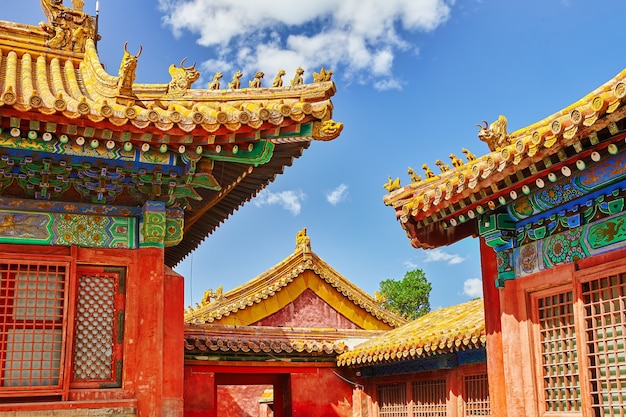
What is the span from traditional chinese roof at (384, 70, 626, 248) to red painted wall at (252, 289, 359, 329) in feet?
35.3

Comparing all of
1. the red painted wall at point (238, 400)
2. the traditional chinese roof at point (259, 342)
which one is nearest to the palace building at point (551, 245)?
the traditional chinese roof at point (259, 342)

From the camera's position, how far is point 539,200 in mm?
7836

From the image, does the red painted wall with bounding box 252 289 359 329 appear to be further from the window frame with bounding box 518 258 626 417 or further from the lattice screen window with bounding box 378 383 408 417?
the window frame with bounding box 518 258 626 417

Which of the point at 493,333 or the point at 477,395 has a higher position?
the point at 493,333

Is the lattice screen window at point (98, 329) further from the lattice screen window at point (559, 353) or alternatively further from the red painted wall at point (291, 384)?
the red painted wall at point (291, 384)

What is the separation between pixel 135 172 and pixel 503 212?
419cm

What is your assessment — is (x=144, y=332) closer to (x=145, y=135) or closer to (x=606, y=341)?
(x=145, y=135)

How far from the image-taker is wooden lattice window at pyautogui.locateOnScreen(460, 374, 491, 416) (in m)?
12.3

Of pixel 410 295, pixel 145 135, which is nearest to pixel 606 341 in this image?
pixel 145 135

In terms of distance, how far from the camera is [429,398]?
13.8 meters

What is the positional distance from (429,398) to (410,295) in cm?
2852

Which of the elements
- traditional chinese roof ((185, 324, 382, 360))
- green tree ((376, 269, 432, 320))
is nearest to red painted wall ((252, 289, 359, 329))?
traditional chinese roof ((185, 324, 382, 360))

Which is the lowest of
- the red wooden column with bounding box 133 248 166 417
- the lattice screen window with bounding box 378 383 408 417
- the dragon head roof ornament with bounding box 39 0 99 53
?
the lattice screen window with bounding box 378 383 408 417

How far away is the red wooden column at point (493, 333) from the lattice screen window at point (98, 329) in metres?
4.30
